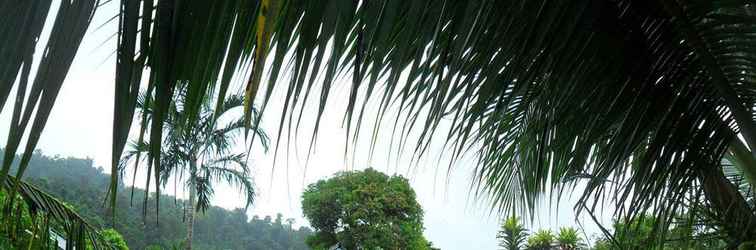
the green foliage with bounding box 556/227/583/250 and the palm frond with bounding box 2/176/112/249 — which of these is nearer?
the palm frond with bounding box 2/176/112/249

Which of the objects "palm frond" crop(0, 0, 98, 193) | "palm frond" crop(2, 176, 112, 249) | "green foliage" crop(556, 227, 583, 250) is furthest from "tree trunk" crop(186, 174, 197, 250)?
"palm frond" crop(0, 0, 98, 193)

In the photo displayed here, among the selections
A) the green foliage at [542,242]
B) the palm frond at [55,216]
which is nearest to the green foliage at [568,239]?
the green foliage at [542,242]

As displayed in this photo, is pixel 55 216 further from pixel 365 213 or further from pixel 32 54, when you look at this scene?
pixel 365 213

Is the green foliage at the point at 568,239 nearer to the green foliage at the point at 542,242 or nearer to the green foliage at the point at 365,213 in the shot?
the green foliage at the point at 542,242

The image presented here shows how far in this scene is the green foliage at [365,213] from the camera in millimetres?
15305

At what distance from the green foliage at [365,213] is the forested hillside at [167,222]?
7.07ft

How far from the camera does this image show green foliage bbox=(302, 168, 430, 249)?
15305 millimetres

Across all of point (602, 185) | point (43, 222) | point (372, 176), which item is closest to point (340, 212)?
point (372, 176)

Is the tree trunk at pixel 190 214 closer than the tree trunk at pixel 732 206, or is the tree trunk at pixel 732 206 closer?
the tree trunk at pixel 732 206

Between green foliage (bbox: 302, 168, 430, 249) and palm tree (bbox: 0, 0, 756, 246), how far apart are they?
1420 centimetres

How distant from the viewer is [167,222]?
18.5m

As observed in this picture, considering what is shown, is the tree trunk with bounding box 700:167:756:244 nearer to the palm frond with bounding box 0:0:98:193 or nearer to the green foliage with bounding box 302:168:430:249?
the palm frond with bounding box 0:0:98:193

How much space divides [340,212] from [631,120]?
15.4 metres

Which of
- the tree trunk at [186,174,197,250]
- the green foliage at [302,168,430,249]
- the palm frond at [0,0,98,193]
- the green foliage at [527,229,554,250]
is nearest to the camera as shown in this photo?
the palm frond at [0,0,98,193]
